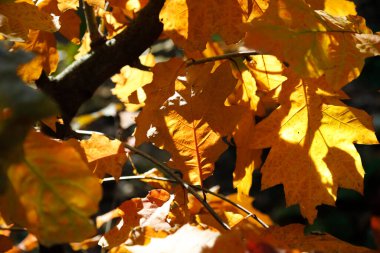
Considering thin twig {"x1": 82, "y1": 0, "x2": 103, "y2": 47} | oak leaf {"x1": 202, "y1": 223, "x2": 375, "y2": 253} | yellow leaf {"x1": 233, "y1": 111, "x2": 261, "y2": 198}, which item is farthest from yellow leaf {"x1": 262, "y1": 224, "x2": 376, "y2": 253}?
thin twig {"x1": 82, "y1": 0, "x2": 103, "y2": 47}

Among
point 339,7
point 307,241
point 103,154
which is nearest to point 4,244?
point 103,154

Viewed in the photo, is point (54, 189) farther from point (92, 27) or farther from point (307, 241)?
point (92, 27)

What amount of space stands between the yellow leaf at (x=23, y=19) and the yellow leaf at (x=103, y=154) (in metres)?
0.20

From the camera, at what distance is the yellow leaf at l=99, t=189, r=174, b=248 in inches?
29.7

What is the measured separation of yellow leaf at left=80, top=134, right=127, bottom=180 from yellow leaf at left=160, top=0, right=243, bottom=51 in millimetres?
197

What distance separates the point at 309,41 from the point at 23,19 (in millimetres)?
374

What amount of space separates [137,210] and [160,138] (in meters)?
0.13

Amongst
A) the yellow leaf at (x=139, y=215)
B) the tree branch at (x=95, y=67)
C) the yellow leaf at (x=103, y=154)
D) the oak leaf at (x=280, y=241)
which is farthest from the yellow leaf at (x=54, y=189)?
the tree branch at (x=95, y=67)

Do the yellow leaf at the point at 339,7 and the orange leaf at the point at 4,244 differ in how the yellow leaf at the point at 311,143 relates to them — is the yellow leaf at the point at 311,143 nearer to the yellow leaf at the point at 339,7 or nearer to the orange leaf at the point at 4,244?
the yellow leaf at the point at 339,7

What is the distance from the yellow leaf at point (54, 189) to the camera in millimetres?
454

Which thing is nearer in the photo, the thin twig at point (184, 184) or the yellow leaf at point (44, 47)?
the thin twig at point (184, 184)

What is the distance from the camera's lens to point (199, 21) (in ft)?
2.78

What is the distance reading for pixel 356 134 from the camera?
36.0 inches

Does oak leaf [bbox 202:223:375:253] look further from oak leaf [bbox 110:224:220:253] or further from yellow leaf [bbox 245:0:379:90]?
yellow leaf [bbox 245:0:379:90]
